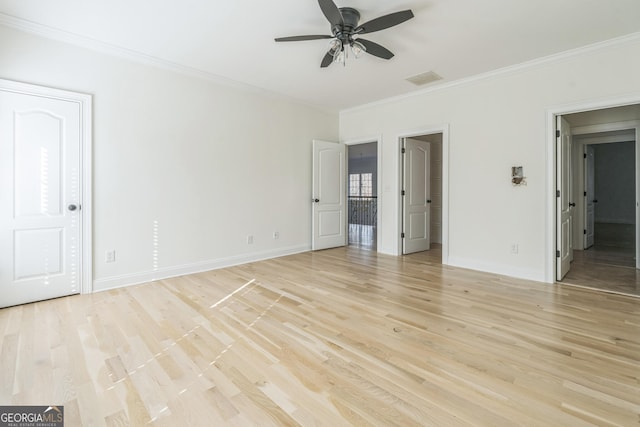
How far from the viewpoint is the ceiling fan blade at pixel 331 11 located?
2411mm

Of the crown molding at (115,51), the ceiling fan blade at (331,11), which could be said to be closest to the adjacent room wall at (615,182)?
the ceiling fan blade at (331,11)

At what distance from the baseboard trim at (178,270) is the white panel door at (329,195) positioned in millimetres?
788

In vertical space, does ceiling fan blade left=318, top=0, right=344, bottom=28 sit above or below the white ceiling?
below

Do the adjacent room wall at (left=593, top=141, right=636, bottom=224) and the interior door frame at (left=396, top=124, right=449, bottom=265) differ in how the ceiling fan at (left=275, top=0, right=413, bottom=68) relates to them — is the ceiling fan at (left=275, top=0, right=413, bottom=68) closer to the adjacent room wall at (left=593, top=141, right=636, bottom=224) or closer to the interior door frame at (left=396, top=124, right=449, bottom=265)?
the interior door frame at (left=396, top=124, right=449, bottom=265)

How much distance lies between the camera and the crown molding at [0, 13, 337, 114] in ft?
10.1

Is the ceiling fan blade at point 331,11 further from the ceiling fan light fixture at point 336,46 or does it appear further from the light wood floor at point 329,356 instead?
the light wood floor at point 329,356

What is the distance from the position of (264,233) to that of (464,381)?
156 inches

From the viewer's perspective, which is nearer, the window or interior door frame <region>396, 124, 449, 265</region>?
interior door frame <region>396, 124, 449, 265</region>

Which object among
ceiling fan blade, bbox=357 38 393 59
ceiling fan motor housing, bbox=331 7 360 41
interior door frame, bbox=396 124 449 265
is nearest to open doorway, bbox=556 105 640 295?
interior door frame, bbox=396 124 449 265

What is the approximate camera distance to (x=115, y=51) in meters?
3.65

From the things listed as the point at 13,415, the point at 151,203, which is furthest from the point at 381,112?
the point at 13,415

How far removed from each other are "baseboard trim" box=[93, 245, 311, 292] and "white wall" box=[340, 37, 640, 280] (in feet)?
10.0

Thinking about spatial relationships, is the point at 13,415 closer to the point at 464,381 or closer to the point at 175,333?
the point at 175,333

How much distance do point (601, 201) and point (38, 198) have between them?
47.7ft
